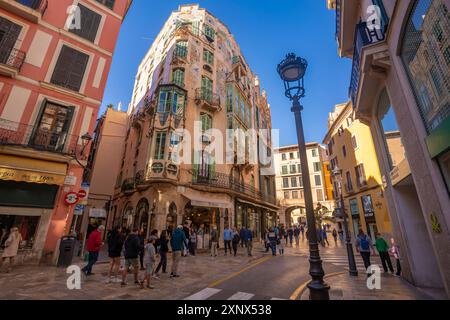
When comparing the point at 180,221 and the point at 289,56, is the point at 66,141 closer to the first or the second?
the point at 180,221

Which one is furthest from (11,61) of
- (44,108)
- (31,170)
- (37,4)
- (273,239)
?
(273,239)

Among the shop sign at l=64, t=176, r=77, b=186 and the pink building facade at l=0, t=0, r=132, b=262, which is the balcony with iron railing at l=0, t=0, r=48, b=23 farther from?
the shop sign at l=64, t=176, r=77, b=186

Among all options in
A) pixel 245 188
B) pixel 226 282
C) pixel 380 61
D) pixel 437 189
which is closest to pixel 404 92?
pixel 380 61

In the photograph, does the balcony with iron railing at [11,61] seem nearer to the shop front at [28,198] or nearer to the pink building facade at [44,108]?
the pink building facade at [44,108]

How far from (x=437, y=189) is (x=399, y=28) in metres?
4.08

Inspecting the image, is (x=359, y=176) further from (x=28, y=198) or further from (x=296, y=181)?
(x=28, y=198)

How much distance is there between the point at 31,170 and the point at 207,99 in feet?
51.8

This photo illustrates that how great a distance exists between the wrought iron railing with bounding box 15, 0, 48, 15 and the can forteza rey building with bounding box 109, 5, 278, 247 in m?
8.70

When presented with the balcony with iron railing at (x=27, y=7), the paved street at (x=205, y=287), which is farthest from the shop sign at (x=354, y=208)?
the balcony with iron railing at (x=27, y=7)

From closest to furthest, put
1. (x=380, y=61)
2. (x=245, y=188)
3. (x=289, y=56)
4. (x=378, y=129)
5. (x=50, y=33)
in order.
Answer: (x=289, y=56), (x=380, y=61), (x=378, y=129), (x=50, y=33), (x=245, y=188)

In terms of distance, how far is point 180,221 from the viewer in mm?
16250

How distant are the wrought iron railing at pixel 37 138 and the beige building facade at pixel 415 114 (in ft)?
44.9

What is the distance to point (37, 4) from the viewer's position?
12.0 meters
